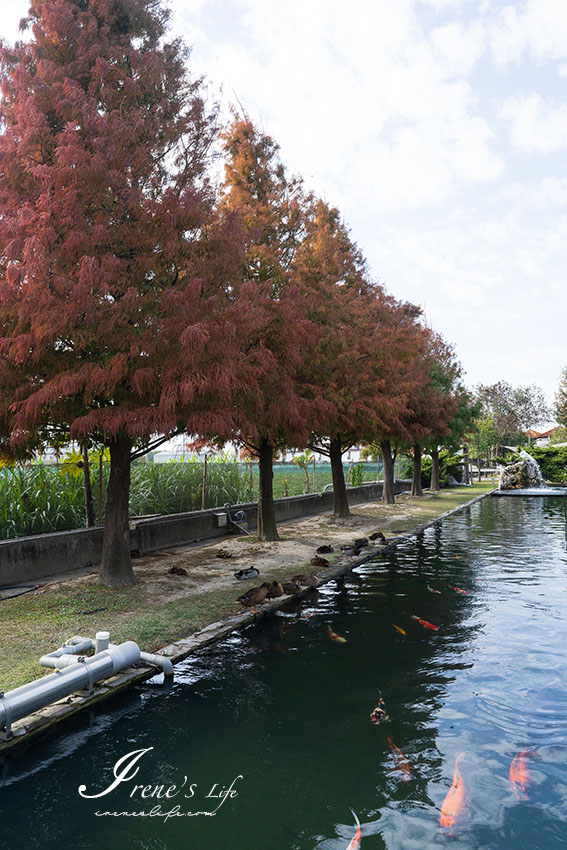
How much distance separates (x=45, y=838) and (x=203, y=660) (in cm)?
310

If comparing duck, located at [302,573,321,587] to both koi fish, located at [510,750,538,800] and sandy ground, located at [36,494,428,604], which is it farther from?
koi fish, located at [510,750,538,800]

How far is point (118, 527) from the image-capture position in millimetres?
10188

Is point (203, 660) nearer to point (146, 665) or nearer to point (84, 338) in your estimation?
point (146, 665)

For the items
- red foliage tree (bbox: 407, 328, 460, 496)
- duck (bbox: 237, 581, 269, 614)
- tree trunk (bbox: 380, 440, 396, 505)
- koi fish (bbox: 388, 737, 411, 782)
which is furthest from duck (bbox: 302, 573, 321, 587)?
tree trunk (bbox: 380, 440, 396, 505)

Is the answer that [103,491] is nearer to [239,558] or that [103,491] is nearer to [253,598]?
[239,558]

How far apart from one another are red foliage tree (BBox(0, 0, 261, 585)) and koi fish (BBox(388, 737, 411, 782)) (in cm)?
459

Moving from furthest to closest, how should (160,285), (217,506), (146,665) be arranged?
(217,506) < (160,285) < (146,665)

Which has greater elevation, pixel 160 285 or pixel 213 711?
pixel 160 285

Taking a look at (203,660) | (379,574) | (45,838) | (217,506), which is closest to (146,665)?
(203,660)

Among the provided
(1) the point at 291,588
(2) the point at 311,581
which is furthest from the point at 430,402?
(1) the point at 291,588

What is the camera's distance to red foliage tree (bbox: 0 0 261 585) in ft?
26.9

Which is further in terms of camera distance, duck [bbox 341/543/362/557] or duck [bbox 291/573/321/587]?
duck [bbox 341/543/362/557]

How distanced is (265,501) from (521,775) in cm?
1099

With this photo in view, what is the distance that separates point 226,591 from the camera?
9.75m
